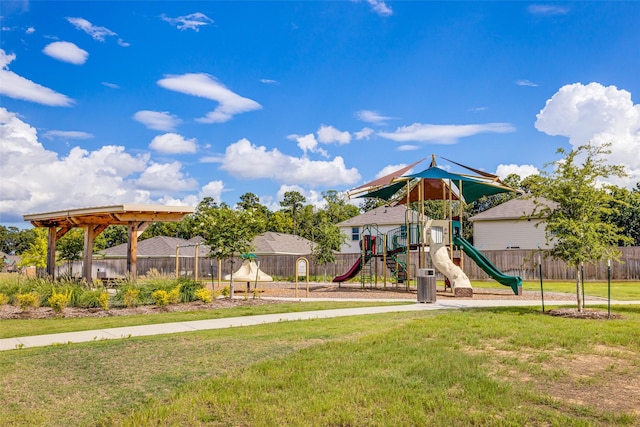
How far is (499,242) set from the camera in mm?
36656

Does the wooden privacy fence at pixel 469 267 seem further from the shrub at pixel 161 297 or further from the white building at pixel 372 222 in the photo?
Result: the shrub at pixel 161 297

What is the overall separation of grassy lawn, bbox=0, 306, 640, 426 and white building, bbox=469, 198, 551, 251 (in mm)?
27107

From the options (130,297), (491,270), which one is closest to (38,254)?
(130,297)

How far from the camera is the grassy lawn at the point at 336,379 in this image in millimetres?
5004

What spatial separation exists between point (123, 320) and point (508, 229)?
98.9 feet

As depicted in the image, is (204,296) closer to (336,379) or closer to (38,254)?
(336,379)

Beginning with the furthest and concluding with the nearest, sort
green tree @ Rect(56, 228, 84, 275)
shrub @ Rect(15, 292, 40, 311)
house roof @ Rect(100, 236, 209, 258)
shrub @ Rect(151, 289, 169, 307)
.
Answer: house roof @ Rect(100, 236, 209, 258), green tree @ Rect(56, 228, 84, 275), shrub @ Rect(151, 289, 169, 307), shrub @ Rect(15, 292, 40, 311)

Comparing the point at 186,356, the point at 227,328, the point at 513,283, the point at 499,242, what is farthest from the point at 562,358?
the point at 499,242

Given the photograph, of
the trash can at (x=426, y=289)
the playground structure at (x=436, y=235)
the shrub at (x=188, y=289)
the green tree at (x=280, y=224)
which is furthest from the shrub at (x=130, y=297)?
the green tree at (x=280, y=224)

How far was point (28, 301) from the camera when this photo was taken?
1301 cm

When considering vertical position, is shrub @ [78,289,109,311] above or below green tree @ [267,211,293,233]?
below

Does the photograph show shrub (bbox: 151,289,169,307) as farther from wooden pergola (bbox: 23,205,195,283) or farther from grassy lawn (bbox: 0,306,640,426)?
grassy lawn (bbox: 0,306,640,426)

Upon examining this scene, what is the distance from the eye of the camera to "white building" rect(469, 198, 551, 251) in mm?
35375

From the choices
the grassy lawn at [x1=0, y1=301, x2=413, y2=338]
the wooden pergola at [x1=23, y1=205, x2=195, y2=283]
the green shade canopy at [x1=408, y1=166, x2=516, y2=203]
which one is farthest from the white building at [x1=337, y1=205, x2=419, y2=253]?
the grassy lawn at [x1=0, y1=301, x2=413, y2=338]
